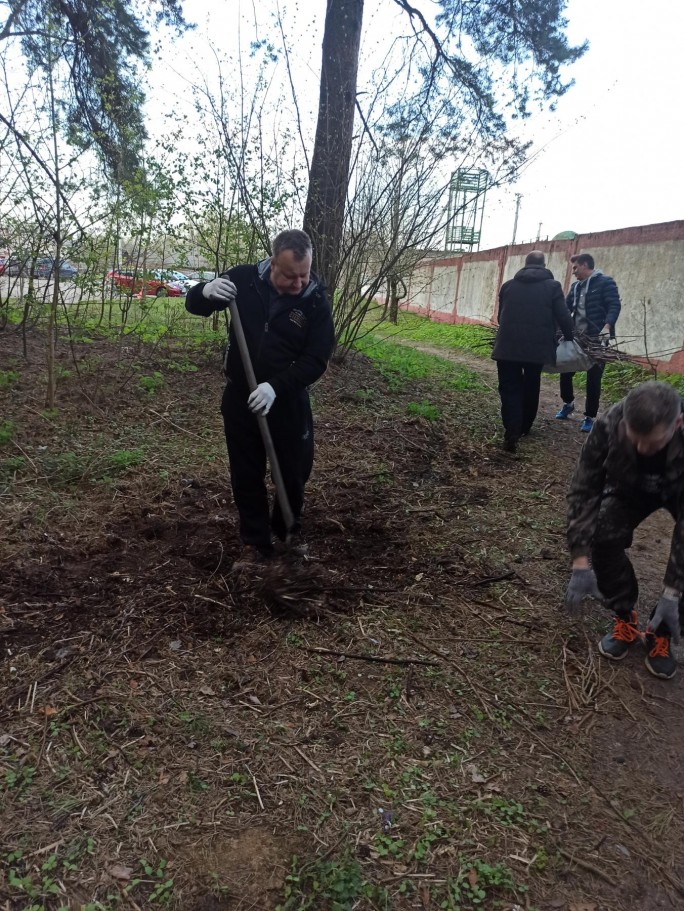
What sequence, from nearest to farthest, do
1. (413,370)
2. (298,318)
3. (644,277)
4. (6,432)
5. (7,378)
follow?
(298,318) → (6,432) → (7,378) → (413,370) → (644,277)

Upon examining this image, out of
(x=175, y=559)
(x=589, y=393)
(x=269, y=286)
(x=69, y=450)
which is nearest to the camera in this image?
(x=269, y=286)

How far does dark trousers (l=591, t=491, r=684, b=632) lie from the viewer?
2.76m

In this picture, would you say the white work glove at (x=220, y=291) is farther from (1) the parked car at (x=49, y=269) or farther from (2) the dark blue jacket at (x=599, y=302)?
(2) the dark blue jacket at (x=599, y=302)

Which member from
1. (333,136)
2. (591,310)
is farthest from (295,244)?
(591,310)

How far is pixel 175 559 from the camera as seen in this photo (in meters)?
3.32

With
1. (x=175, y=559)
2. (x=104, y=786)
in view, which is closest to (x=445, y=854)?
(x=104, y=786)

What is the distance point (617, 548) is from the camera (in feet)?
9.08

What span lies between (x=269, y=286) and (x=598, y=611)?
2359 millimetres

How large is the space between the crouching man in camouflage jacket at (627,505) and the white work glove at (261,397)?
1.46m

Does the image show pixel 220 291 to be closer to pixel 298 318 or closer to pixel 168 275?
pixel 298 318

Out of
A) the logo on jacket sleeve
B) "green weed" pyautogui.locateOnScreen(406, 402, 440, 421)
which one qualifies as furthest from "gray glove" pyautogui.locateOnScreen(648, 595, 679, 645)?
"green weed" pyautogui.locateOnScreen(406, 402, 440, 421)

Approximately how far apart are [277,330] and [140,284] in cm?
408

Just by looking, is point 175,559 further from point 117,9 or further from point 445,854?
point 117,9

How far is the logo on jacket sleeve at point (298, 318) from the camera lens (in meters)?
2.97
